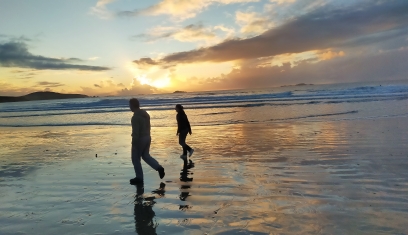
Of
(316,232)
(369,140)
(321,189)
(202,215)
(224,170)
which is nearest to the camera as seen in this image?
(316,232)

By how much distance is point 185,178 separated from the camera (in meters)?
7.78

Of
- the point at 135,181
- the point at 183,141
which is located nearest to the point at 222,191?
the point at 135,181

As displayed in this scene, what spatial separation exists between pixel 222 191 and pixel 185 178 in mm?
1520

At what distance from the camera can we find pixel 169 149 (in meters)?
12.1

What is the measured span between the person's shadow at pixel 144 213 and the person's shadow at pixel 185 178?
17.1 inches

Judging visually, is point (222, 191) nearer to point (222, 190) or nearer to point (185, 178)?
point (222, 190)

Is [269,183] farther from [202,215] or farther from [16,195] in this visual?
[16,195]

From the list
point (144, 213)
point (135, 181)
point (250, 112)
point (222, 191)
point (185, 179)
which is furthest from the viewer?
point (250, 112)

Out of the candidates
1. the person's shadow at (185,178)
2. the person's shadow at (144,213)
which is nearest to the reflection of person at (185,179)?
the person's shadow at (185,178)

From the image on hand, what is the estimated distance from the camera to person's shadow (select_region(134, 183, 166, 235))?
4.84m

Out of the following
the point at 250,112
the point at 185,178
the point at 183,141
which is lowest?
the point at 185,178

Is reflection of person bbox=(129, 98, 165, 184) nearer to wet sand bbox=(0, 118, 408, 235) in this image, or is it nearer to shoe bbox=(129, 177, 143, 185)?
shoe bbox=(129, 177, 143, 185)

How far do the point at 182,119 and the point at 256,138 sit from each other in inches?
163

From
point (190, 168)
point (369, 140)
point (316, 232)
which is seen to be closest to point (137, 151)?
point (190, 168)
